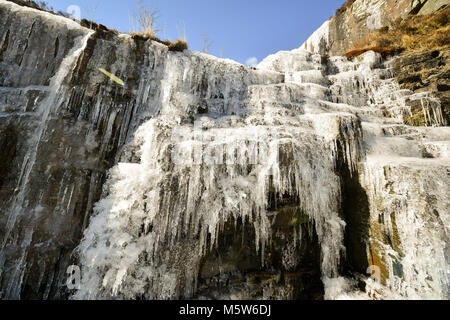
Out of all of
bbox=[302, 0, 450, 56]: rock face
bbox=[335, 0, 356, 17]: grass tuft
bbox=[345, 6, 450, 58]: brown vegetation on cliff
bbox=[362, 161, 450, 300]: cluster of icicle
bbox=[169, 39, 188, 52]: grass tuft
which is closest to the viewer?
bbox=[362, 161, 450, 300]: cluster of icicle

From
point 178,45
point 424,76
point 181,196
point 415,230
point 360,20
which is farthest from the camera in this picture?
point 360,20

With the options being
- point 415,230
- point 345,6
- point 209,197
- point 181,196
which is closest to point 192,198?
point 181,196

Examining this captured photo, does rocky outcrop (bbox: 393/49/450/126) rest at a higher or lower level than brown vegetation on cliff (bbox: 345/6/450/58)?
lower

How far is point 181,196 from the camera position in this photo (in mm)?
3613

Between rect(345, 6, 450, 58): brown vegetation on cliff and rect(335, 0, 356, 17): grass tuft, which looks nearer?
rect(345, 6, 450, 58): brown vegetation on cliff

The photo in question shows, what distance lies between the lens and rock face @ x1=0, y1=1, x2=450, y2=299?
10.6 ft

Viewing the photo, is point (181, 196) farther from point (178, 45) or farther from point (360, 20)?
point (360, 20)

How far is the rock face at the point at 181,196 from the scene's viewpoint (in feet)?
10.6

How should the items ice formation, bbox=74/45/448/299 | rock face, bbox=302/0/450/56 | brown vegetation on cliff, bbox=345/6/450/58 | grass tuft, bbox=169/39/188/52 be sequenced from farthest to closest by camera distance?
rock face, bbox=302/0/450/56 → brown vegetation on cliff, bbox=345/6/450/58 → grass tuft, bbox=169/39/188/52 → ice formation, bbox=74/45/448/299

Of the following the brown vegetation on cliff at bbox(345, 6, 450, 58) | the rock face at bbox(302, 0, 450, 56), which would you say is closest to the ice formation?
the brown vegetation on cliff at bbox(345, 6, 450, 58)

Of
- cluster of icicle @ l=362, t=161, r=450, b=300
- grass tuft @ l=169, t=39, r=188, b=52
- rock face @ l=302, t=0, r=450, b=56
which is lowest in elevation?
cluster of icicle @ l=362, t=161, r=450, b=300

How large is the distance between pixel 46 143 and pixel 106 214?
1.79 m

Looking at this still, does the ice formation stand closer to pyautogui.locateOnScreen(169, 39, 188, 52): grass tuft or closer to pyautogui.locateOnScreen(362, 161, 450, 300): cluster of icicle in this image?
pyautogui.locateOnScreen(362, 161, 450, 300): cluster of icicle

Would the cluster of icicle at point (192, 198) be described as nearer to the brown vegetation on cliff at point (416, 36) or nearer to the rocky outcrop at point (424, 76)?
the rocky outcrop at point (424, 76)
